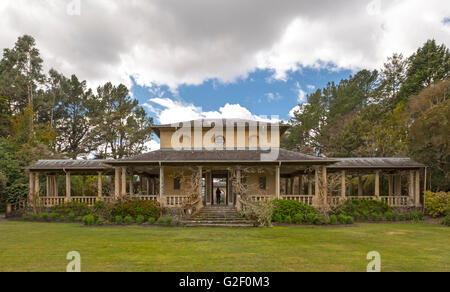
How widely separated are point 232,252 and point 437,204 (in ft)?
54.1

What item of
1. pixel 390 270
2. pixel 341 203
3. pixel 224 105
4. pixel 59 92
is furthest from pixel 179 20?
pixel 59 92

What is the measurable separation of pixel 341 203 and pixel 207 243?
39.5ft

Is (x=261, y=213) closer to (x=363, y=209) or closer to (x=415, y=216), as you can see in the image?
(x=363, y=209)

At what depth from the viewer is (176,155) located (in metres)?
19.9

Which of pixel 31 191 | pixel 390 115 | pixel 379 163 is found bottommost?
pixel 31 191

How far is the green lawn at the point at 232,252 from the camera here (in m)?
6.80

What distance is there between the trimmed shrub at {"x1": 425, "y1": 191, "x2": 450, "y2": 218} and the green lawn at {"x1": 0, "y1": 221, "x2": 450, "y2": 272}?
25.1ft

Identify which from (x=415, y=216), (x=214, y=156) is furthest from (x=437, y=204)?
(x=214, y=156)

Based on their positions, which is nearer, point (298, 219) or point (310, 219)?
point (298, 219)

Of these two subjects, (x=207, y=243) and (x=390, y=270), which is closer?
(x=390, y=270)

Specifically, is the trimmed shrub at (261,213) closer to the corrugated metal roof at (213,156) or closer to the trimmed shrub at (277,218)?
the trimmed shrub at (277,218)

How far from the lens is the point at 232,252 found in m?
8.41

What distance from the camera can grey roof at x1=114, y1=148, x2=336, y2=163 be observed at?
711 inches
